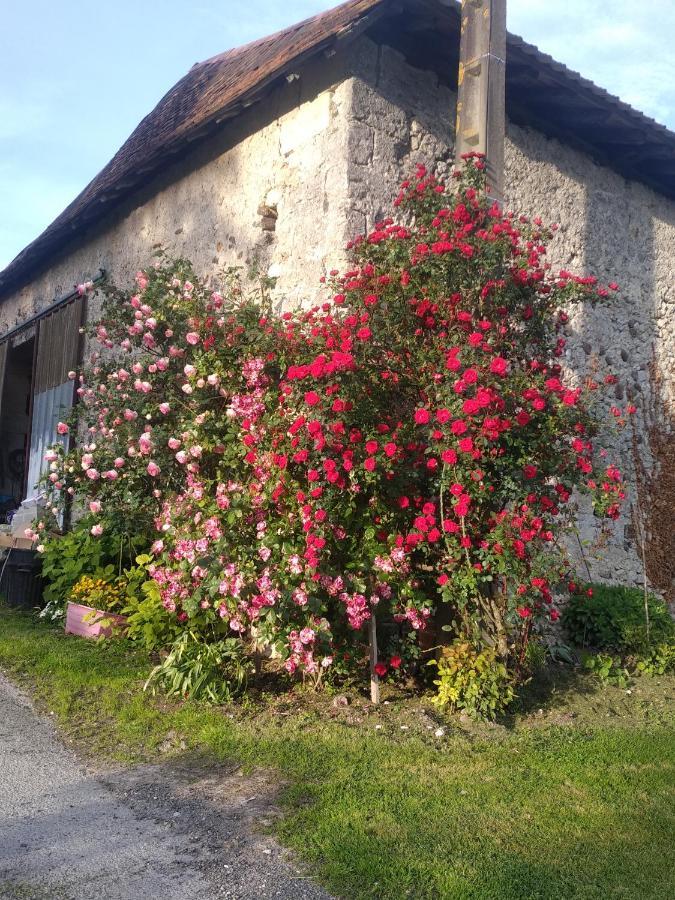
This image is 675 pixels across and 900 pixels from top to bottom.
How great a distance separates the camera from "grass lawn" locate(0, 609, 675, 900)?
260 centimetres

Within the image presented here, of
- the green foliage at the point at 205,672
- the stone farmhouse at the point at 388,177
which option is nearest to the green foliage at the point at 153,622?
the green foliage at the point at 205,672

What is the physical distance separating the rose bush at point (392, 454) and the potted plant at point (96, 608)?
0.94 m

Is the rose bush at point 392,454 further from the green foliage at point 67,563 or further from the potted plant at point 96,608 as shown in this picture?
the green foliage at point 67,563

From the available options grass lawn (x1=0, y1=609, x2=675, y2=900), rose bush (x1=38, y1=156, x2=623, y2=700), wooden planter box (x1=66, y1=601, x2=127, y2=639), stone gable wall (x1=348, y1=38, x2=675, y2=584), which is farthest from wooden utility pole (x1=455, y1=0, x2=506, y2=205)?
wooden planter box (x1=66, y1=601, x2=127, y2=639)

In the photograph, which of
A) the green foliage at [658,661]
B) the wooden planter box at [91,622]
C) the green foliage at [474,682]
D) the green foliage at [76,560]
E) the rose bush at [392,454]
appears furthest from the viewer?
the green foliage at [76,560]

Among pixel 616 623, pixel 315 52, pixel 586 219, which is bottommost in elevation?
pixel 616 623

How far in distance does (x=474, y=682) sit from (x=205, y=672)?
1.43 metres

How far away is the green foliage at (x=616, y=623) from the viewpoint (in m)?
5.30

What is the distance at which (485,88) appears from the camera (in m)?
4.80

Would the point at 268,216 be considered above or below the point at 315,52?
below

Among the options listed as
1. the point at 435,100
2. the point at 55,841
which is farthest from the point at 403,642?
the point at 435,100

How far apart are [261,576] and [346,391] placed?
3.44 feet

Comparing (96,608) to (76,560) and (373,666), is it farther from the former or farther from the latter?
(373,666)

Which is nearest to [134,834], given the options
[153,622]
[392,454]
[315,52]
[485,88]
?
[392,454]
